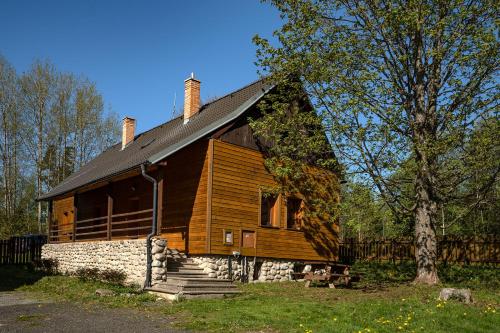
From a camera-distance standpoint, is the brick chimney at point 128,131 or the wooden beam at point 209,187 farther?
the brick chimney at point 128,131

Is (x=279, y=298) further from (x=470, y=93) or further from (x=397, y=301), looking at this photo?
(x=470, y=93)

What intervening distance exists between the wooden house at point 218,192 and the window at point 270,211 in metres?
0.04

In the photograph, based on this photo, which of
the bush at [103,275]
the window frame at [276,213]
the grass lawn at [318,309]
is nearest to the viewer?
the grass lawn at [318,309]

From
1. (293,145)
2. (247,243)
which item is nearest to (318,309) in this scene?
(247,243)

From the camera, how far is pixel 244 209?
1806cm

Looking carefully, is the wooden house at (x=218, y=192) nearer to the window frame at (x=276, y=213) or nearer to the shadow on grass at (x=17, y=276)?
the window frame at (x=276, y=213)

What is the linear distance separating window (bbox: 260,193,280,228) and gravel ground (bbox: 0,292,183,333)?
808 cm

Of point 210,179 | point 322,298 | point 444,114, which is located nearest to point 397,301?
point 322,298

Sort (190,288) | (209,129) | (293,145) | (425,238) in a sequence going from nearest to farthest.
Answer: (190,288) < (425,238) < (209,129) < (293,145)

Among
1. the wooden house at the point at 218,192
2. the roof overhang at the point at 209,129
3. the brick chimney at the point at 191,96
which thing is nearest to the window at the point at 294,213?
the wooden house at the point at 218,192

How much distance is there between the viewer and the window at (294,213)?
66.3ft

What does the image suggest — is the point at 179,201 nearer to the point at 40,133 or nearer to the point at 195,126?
the point at 195,126

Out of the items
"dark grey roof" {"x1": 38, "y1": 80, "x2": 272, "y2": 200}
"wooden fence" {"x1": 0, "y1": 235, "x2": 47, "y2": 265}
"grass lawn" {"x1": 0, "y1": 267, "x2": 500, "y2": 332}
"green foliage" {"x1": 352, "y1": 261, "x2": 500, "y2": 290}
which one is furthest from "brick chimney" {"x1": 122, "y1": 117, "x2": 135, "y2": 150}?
"green foliage" {"x1": 352, "y1": 261, "x2": 500, "y2": 290}

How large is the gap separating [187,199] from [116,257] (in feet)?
9.83
